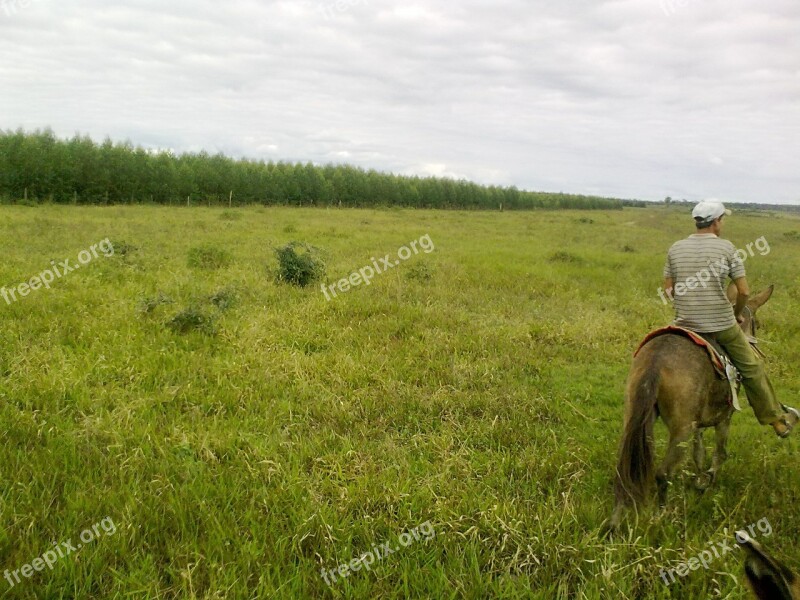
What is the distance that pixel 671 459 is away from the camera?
143 inches

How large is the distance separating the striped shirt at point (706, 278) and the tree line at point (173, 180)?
36482mm

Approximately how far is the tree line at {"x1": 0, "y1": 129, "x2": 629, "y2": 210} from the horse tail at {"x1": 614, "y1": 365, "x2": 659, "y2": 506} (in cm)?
3671

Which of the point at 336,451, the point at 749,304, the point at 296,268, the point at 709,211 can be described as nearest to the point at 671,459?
the point at 709,211

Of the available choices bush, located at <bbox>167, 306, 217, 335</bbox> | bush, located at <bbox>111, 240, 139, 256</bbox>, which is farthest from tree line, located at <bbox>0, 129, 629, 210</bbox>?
bush, located at <bbox>167, 306, 217, 335</bbox>

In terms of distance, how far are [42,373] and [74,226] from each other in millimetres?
14812

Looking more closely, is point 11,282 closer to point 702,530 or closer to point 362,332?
point 362,332

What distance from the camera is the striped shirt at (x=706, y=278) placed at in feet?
13.9

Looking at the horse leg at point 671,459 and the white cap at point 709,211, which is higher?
the white cap at point 709,211

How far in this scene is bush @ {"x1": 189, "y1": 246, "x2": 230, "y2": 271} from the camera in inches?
477

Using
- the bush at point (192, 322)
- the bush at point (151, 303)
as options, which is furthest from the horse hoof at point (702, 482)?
the bush at point (151, 303)

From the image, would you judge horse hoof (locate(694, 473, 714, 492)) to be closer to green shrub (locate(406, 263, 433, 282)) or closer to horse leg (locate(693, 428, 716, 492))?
horse leg (locate(693, 428, 716, 492))

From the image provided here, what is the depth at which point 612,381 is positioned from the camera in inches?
262

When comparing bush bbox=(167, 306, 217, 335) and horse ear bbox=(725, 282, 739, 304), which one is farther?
bush bbox=(167, 306, 217, 335)

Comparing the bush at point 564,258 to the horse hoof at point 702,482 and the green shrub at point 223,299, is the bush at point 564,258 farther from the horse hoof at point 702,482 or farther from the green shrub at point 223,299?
the horse hoof at point 702,482
